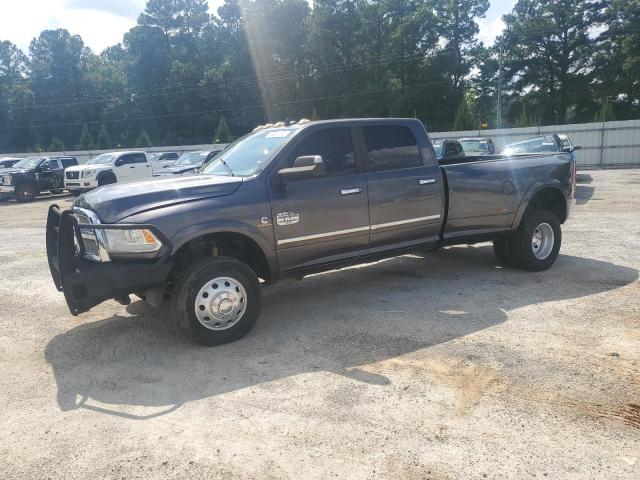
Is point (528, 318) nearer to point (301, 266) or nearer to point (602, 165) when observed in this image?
point (301, 266)

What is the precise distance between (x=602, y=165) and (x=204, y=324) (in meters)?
29.7

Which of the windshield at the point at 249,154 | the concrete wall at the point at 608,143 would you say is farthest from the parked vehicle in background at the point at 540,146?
the concrete wall at the point at 608,143

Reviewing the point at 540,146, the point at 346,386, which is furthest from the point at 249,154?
the point at 540,146

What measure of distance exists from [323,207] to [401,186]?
40.1 inches

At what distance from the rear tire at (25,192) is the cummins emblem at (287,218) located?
755 inches

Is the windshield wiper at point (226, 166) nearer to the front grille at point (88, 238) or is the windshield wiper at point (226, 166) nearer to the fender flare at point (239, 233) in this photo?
the fender flare at point (239, 233)

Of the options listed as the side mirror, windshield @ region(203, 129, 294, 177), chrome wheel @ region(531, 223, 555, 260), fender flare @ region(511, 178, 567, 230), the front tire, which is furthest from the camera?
chrome wheel @ region(531, 223, 555, 260)

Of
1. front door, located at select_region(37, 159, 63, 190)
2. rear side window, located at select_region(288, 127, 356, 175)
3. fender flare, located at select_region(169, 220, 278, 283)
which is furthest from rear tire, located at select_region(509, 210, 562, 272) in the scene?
front door, located at select_region(37, 159, 63, 190)

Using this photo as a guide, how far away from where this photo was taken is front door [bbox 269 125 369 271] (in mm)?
4910

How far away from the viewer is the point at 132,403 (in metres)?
3.68

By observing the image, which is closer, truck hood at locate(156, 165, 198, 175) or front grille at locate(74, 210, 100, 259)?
front grille at locate(74, 210, 100, 259)

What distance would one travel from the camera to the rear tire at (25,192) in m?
20.4

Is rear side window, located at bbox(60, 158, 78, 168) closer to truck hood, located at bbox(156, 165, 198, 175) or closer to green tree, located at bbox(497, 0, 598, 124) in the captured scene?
truck hood, located at bbox(156, 165, 198, 175)

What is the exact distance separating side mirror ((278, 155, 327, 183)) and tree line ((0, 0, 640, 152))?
126 ft
